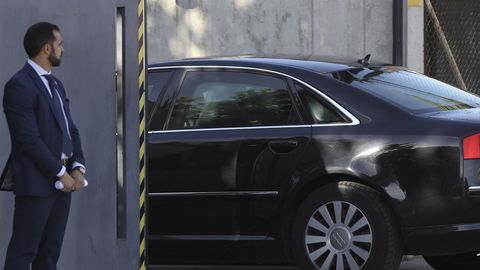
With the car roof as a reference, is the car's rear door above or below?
below

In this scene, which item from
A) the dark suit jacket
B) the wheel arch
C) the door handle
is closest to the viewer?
the dark suit jacket

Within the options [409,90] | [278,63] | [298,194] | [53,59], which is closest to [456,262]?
[409,90]

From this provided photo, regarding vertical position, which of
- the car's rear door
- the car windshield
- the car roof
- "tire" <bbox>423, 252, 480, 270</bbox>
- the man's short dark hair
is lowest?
"tire" <bbox>423, 252, 480, 270</bbox>

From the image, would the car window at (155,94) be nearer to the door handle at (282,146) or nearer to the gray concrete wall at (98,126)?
the door handle at (282,146)

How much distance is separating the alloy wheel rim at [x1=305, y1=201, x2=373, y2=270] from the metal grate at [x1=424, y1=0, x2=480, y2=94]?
353 inches

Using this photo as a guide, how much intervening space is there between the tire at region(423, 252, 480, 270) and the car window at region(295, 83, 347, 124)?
147cm

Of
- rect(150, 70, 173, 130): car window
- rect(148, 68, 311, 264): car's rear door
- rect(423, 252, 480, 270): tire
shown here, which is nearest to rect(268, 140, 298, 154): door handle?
rect(148, 68, 311, 264): car's rear door

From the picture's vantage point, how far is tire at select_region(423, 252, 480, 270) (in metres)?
9.07

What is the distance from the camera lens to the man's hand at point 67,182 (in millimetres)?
6473

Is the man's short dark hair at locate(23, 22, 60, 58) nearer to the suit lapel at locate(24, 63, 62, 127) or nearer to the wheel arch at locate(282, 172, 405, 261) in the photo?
the suit lapel at locate(24, 63, 62, 127)

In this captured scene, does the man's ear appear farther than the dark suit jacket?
Yes

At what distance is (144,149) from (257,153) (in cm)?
130

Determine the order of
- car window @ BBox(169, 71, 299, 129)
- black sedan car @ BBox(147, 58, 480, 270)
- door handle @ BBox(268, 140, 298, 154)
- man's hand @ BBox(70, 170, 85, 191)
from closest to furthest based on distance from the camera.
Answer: man's hand @ BBox(70, 170, 85, 191), black sedan car @ BBox(147, 58, 480, 270), door handle @ BBox(268, 140, 298, 154), car window @ BBox(169, 71, 299, 129)

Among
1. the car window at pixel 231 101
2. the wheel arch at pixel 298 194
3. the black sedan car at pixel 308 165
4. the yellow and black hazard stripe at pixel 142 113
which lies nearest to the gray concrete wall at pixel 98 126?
the yellow and black hazard stripe at pixel 142 113
